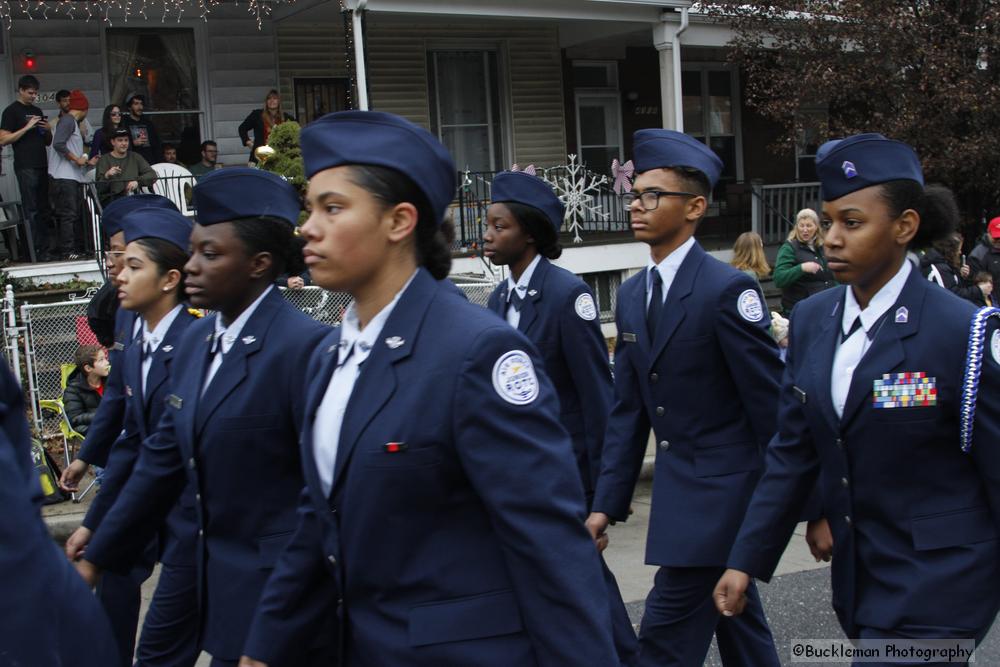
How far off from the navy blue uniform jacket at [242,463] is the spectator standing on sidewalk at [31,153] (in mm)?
10745

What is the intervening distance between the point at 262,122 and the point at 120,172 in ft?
7.48

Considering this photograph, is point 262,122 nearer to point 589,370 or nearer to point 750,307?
point 589,370

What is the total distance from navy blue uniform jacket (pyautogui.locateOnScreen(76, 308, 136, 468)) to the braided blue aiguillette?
355cm

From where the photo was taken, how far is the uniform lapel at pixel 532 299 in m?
5.62

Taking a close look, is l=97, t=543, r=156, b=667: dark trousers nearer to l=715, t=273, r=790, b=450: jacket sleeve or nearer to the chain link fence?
l=715, t=273, r=790, b=450: jacket sleeve

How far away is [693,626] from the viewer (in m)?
4.36

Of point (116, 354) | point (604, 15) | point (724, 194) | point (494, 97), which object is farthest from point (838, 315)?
point (724, 194)

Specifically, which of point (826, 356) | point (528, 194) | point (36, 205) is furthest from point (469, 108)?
point (826, 356)

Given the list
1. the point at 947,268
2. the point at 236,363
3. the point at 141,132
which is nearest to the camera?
the point at 236,363

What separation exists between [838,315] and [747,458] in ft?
3.25

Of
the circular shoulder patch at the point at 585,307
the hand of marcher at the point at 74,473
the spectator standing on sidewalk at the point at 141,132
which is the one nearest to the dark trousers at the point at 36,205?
the spectator standing on sidewalk at the point at 141,132

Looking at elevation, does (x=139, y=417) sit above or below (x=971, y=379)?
below

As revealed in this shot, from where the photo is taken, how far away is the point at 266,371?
3.64 m

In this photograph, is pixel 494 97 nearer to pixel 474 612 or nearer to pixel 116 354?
pixel 116 354
